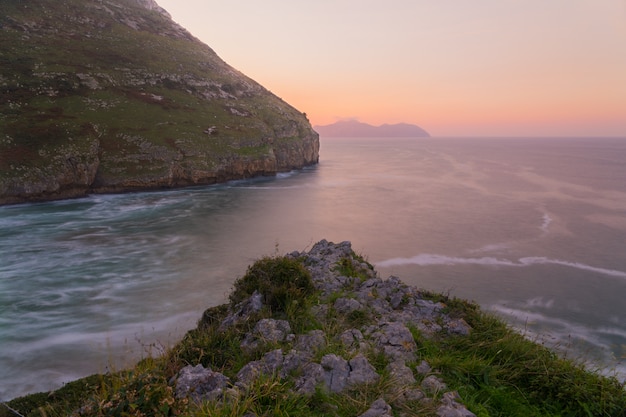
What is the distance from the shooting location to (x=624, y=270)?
24.8m

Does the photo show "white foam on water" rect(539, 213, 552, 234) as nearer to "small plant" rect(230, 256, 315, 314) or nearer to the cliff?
the cliff

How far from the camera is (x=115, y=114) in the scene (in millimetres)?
59844

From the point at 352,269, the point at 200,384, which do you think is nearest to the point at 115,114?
the point at 352,269

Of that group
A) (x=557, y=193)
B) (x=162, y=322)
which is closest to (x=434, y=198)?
(x=557, y=193)

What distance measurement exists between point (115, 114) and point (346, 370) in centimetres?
6794

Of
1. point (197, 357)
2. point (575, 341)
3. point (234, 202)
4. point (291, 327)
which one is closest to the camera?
point (197, 357)

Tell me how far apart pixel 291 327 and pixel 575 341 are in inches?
602

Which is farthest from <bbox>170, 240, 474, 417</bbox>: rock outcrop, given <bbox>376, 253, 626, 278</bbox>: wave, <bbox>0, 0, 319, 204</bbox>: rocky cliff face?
<bbox>0, 0, 319, 204</bbox>: rocky cliff face

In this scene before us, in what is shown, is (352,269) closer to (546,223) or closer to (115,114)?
(546,223)

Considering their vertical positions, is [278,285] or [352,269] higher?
[278,285]

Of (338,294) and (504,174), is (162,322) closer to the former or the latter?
(338,294)

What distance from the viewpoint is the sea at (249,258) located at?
50.1ft

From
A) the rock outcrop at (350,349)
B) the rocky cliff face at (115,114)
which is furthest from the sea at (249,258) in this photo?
the rocky cliff face at (115,114)

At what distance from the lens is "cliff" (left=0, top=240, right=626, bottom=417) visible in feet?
18.1
